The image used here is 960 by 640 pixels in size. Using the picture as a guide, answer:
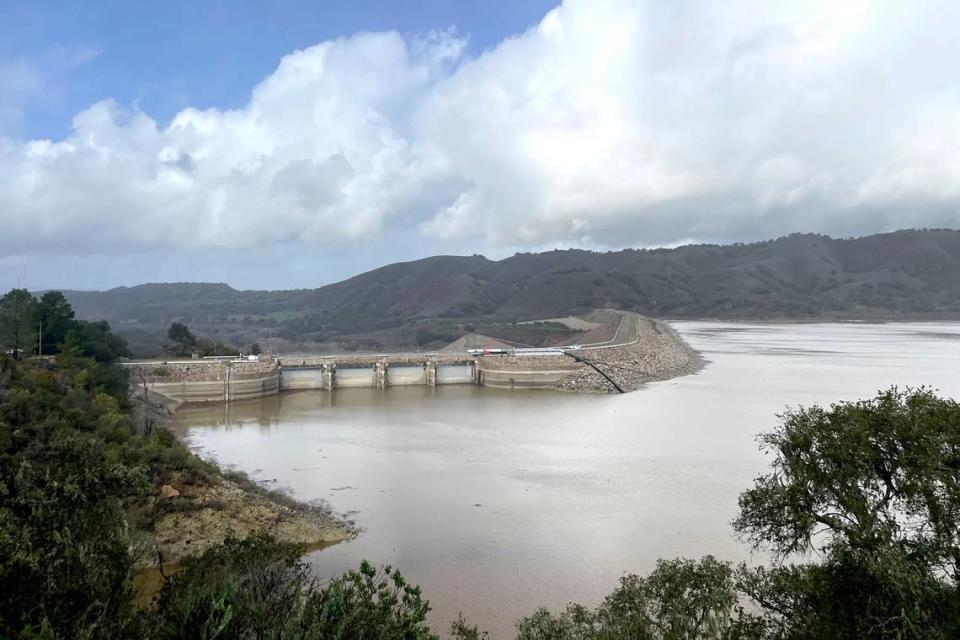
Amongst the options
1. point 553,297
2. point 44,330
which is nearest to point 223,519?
point 44,330

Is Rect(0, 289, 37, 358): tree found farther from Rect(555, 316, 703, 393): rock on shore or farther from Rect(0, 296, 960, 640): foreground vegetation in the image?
Rect(555, 316, 703, 393): rock on shore

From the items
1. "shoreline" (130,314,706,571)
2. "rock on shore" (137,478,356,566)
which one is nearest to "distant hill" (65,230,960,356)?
"shoreline" (130,314,706,571)

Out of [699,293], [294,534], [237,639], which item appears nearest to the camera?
[237,639]

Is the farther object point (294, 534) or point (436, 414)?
point (436, 414)

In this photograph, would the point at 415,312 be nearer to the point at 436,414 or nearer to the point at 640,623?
the point at 436,414

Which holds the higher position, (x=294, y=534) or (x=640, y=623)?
(x=640, y=623)

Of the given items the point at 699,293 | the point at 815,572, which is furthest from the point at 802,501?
the point at 699,293

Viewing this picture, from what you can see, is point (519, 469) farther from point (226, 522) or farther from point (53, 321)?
point (53, 321)
